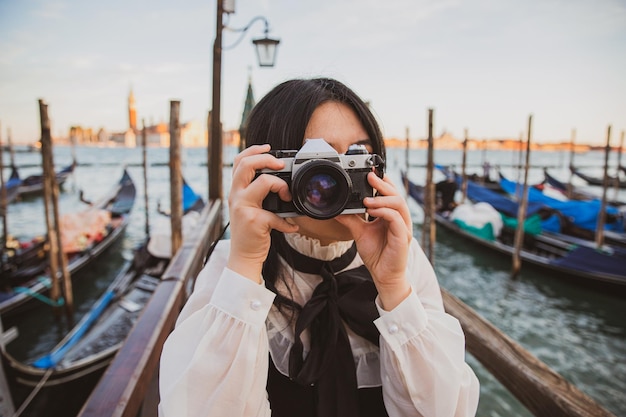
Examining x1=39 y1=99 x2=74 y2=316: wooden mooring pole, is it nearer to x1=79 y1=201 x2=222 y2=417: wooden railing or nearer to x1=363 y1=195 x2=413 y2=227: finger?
x1=79 y1=201 x2=222 y2=417: wooden railing

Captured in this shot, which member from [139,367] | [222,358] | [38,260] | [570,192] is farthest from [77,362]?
[570,192]

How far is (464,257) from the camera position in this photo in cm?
971

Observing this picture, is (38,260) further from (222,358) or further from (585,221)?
(585,221)

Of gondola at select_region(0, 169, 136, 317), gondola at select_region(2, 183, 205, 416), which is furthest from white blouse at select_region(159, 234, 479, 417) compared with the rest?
gondola at select_region(0, 169, 136, 317)

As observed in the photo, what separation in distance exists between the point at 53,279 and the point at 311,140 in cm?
664

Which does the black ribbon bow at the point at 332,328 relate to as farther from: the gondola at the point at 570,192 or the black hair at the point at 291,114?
the gondola at the point at 570,192

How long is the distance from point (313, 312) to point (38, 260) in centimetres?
802

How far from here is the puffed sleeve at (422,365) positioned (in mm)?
792

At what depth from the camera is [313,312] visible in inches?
34.4

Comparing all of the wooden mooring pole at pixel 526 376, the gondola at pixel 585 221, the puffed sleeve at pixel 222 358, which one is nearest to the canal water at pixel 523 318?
the gondola at pixel 585 221

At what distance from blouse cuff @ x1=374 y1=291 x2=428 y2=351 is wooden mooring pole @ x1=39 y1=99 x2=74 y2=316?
596cm

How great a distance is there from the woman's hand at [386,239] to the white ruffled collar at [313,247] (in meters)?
0.10

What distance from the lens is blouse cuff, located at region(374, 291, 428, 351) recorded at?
2.69 feet

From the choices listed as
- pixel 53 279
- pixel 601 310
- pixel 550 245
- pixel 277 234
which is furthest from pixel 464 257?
pixel 277 234
